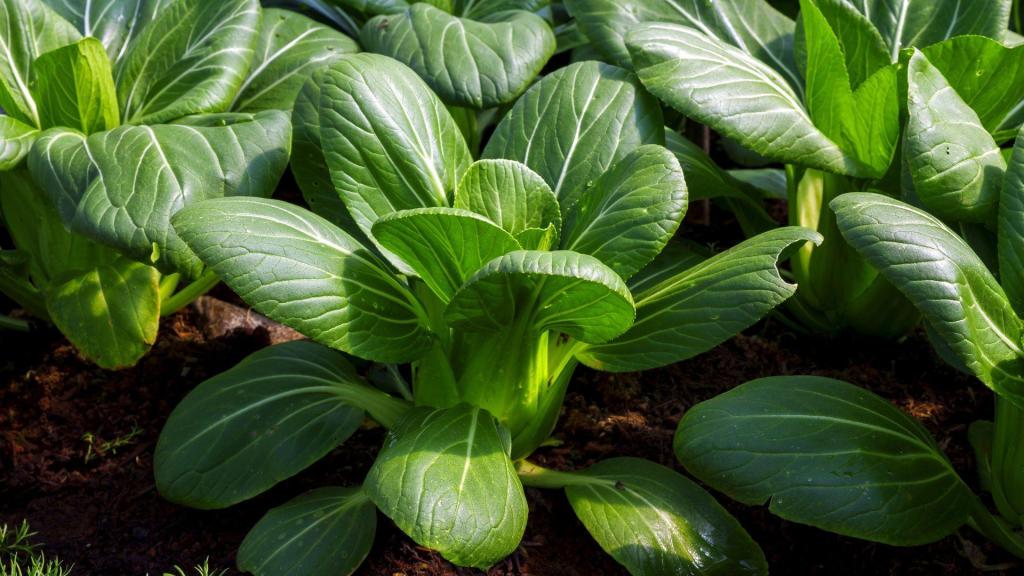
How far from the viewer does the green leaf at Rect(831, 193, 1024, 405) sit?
1.76 meters

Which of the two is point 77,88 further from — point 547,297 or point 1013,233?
point 1013,233

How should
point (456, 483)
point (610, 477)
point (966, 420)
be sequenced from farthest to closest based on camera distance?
point (966, 420) < point (610, 477) < point (456, 483)

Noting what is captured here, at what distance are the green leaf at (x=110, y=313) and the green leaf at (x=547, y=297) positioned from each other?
891 mm

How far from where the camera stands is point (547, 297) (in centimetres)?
197

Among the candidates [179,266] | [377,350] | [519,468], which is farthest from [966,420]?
[179,266]

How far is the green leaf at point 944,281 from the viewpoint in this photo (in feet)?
5.77

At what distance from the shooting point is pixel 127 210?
211 cm

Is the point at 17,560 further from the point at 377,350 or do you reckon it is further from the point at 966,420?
the point at 966,420

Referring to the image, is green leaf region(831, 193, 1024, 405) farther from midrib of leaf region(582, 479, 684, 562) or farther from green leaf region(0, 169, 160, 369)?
green leaf region(0, 169, 160, 369)

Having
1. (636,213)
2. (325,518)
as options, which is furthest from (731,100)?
(325,518)

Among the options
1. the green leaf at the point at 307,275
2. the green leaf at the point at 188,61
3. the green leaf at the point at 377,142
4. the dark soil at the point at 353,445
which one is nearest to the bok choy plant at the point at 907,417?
the dark soil at the point at 353,445

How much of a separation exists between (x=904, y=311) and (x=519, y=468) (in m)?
1.15

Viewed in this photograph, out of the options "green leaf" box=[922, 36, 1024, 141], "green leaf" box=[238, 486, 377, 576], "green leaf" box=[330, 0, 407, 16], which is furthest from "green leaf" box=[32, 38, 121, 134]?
"green leaf" box=[922, 36, 1024, 141]

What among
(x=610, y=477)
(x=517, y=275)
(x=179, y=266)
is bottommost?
→ (x=610, y=477)
